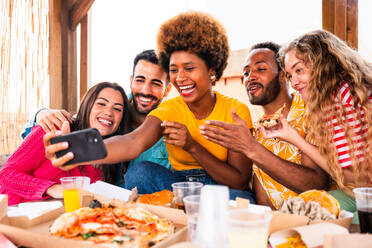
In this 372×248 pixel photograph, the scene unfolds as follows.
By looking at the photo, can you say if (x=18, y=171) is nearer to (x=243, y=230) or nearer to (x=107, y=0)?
(x=243, y=230)

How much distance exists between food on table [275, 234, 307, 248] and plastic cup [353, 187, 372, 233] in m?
0.30

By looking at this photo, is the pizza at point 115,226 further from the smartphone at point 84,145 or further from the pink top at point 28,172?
the pink top at point 28,172

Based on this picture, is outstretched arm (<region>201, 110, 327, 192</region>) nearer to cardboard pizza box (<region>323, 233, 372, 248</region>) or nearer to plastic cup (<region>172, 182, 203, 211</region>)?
→ plastic cup (<region>172, 182, 203, 211</region>)

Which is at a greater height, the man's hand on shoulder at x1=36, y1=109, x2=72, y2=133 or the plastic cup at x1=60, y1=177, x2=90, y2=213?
the man's hand on shoulder at x1=36, y1=109, x2=72, y2=133

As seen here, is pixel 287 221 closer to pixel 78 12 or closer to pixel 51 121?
pixel 51 121

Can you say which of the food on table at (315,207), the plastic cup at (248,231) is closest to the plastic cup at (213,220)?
the plastic cup at (248,231)

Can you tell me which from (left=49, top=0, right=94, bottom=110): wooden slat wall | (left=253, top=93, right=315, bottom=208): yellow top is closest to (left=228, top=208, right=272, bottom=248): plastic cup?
(left=253, top=93, right=315, bottom=208): yellow top

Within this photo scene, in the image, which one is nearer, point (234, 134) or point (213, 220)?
point (213, 220)

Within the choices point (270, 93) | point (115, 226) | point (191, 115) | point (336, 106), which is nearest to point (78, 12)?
point (191, 115)

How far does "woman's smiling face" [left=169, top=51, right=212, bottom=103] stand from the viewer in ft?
7.77

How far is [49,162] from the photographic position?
2.07 metres

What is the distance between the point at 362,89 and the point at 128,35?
5.38 meters

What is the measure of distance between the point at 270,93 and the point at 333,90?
0.68 meters

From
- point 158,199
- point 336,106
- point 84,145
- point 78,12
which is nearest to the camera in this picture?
point 84,145
